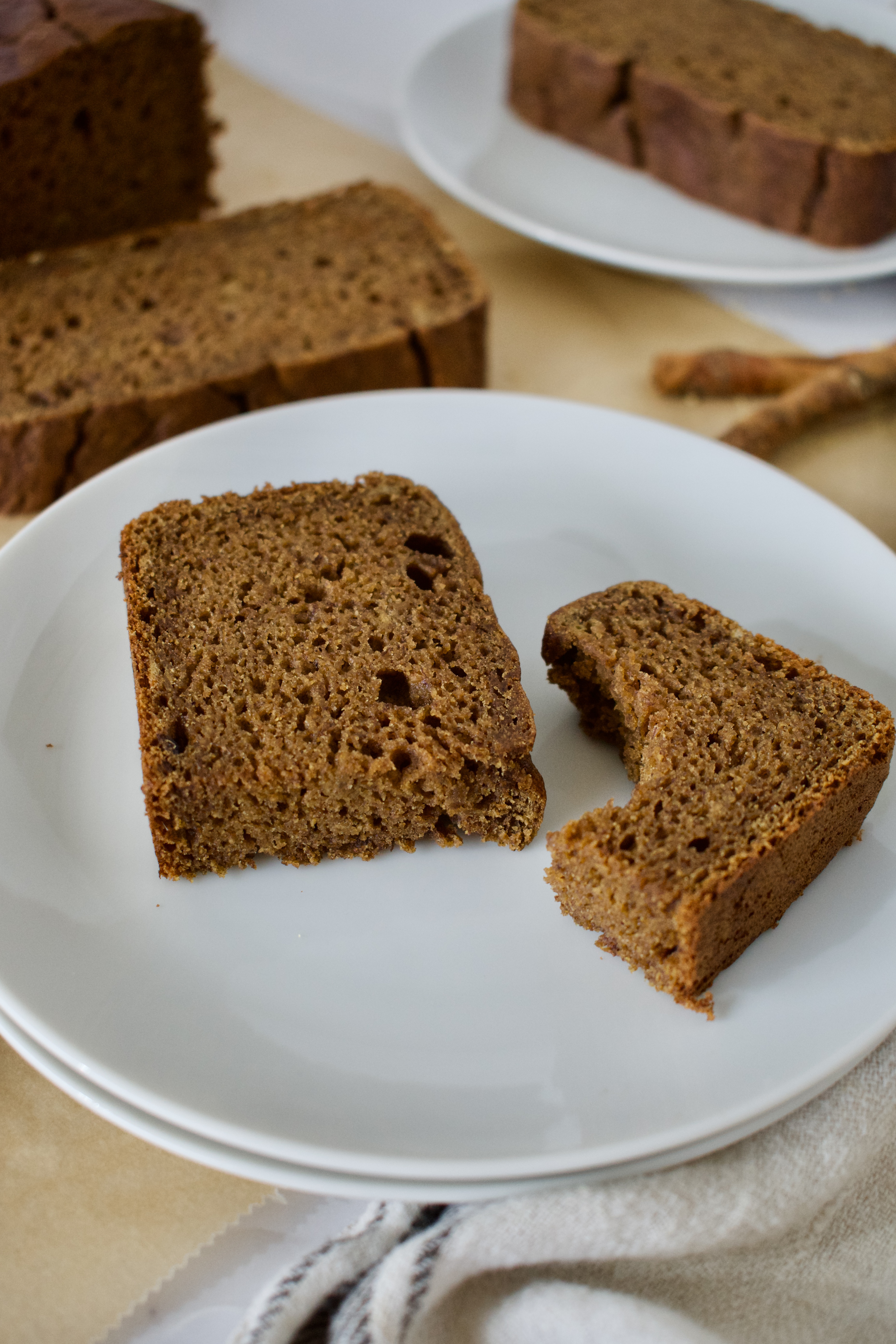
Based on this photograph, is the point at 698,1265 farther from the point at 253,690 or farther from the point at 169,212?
the point at 169,212

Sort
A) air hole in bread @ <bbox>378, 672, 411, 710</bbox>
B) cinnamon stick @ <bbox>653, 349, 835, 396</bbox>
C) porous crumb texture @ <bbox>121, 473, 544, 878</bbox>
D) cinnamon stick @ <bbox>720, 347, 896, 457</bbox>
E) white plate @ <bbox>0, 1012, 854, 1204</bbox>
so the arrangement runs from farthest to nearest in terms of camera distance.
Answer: cinnamon stick @ <bbox>653, 349, 835, 396</bbox> < cinnamon stick @ <bbox>720, 347, 896, 457</bbox> < air hole in bread @ <bbox>378, 672, 411, 710</bbox> < porous crumb texture @ <bbox>121, 473, 544, 878</bbox> < white plate @ <bbox>0, 1012, 854, 1204</bbox>

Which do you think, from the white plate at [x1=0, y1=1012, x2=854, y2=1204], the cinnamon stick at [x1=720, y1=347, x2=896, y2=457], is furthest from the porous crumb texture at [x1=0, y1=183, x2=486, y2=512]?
the white plate at [x1=0, y1=1012, x2=854, y2=1204]

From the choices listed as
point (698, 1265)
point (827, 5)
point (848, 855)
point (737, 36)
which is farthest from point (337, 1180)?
point (827, 5)

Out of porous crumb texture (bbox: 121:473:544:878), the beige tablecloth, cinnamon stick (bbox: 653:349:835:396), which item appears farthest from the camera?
cinnamon stick (bbox: 653:349:835:396)

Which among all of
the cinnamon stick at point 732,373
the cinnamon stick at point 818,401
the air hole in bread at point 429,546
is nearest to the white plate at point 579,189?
the cinnamon stick at point 732,373

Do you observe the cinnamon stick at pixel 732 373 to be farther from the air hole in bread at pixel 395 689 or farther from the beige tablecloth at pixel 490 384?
the air hole in bread at pixel 395 689

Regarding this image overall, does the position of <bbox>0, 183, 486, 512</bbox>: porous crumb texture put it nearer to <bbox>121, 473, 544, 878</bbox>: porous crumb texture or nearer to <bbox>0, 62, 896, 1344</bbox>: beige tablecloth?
<bbox>0, 62, 896, 1344</bbox>: beige tablecloth
